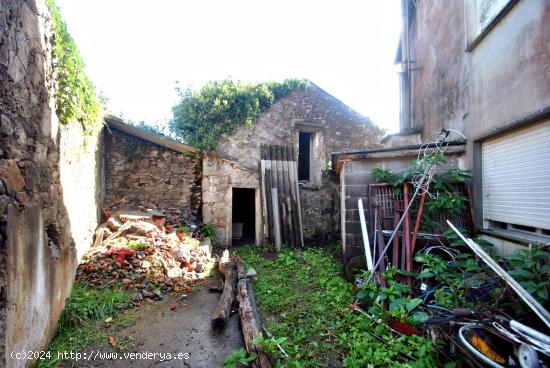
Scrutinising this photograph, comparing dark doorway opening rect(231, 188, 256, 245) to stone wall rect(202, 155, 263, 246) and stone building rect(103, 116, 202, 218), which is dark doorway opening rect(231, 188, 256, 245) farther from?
stone building rect(103, 116, 202, 218)

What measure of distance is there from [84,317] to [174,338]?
3.98ft

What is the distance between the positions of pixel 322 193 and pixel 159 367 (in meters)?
6.95

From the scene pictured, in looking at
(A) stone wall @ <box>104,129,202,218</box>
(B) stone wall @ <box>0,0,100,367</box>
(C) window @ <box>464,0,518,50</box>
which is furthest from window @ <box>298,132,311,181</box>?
(B) stone wall @ <box>0,0,100,367</box>

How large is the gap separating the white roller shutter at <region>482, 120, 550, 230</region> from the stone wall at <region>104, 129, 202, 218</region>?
20.8ft

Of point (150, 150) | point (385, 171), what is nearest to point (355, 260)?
point (385, 171)

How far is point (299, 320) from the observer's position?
3.40 metres

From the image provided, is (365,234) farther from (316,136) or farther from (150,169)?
(150,169)

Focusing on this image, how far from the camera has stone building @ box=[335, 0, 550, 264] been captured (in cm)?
291

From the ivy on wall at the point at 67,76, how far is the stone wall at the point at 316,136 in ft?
14.3

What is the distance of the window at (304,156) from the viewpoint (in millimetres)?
9406

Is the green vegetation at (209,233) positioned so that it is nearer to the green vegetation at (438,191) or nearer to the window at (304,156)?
the window at (304,156)

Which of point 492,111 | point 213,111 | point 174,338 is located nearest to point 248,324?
point 174,338

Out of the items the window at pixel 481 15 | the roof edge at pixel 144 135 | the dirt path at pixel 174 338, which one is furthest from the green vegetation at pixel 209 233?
the window at pixel 481 15

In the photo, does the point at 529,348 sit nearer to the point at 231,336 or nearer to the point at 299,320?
the point at 299,320
